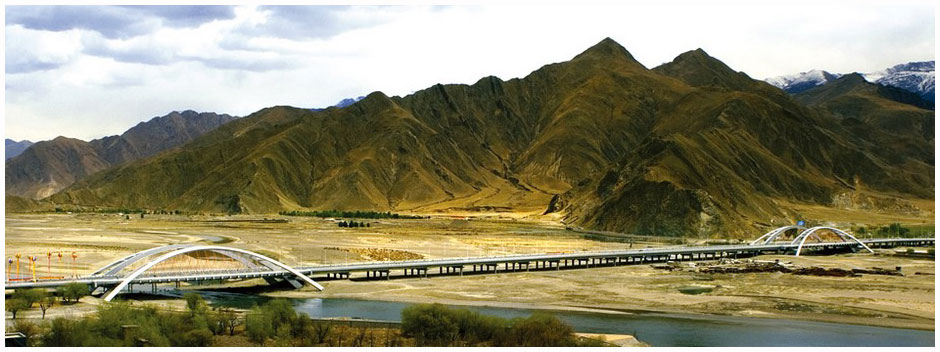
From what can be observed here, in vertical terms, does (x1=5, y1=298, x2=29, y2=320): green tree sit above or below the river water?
above

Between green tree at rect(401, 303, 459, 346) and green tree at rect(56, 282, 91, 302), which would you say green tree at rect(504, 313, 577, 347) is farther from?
green tree at rect(56, 282, 91, 302)

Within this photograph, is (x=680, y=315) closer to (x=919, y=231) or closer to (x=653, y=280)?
(x=653, y=280)

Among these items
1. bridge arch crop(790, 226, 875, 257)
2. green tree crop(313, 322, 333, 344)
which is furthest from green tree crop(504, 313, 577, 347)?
bridge arch crop(790, 226, 875, 257)

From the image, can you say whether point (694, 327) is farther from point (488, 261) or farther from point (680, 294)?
point (488, 261)

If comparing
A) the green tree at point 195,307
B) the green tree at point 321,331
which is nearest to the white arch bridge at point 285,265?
the green tree at point 195,307

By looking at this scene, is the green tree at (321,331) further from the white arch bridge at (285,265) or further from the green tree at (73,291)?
the green tree at (73,291)
